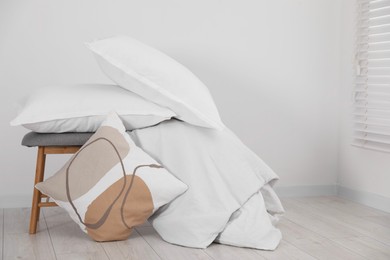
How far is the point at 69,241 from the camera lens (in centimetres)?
256

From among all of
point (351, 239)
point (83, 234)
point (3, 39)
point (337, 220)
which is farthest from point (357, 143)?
point (3, 39)

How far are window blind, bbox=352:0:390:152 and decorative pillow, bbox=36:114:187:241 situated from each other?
1.31 metres

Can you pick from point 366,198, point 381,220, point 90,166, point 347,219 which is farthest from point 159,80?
point 366,198

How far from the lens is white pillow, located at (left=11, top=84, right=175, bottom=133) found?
261cm

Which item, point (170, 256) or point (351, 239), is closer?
point (170, 256)

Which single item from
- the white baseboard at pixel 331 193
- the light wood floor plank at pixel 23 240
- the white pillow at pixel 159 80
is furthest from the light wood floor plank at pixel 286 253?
the white baseboard at pixel 331 193

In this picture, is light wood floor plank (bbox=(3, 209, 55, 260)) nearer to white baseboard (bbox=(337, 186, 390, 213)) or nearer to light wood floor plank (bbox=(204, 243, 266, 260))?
light wood floor plank (bbox=(204, 243, 266, 260))

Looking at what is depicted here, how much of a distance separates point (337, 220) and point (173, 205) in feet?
2.97

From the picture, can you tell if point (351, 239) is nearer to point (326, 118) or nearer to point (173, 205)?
point (173, 205)

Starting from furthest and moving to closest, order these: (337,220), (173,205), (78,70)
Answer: (78,70)
(337,220)
(173,205)

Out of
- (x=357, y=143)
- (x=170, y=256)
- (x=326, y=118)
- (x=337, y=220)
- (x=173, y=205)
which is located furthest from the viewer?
(x=326, y=118)

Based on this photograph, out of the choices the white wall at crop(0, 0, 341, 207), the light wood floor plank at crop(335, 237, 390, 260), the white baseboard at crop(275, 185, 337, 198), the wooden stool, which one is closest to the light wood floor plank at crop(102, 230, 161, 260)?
the wooden stool

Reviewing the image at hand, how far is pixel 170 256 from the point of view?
2361 millimetres

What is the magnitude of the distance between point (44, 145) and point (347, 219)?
1.45m
